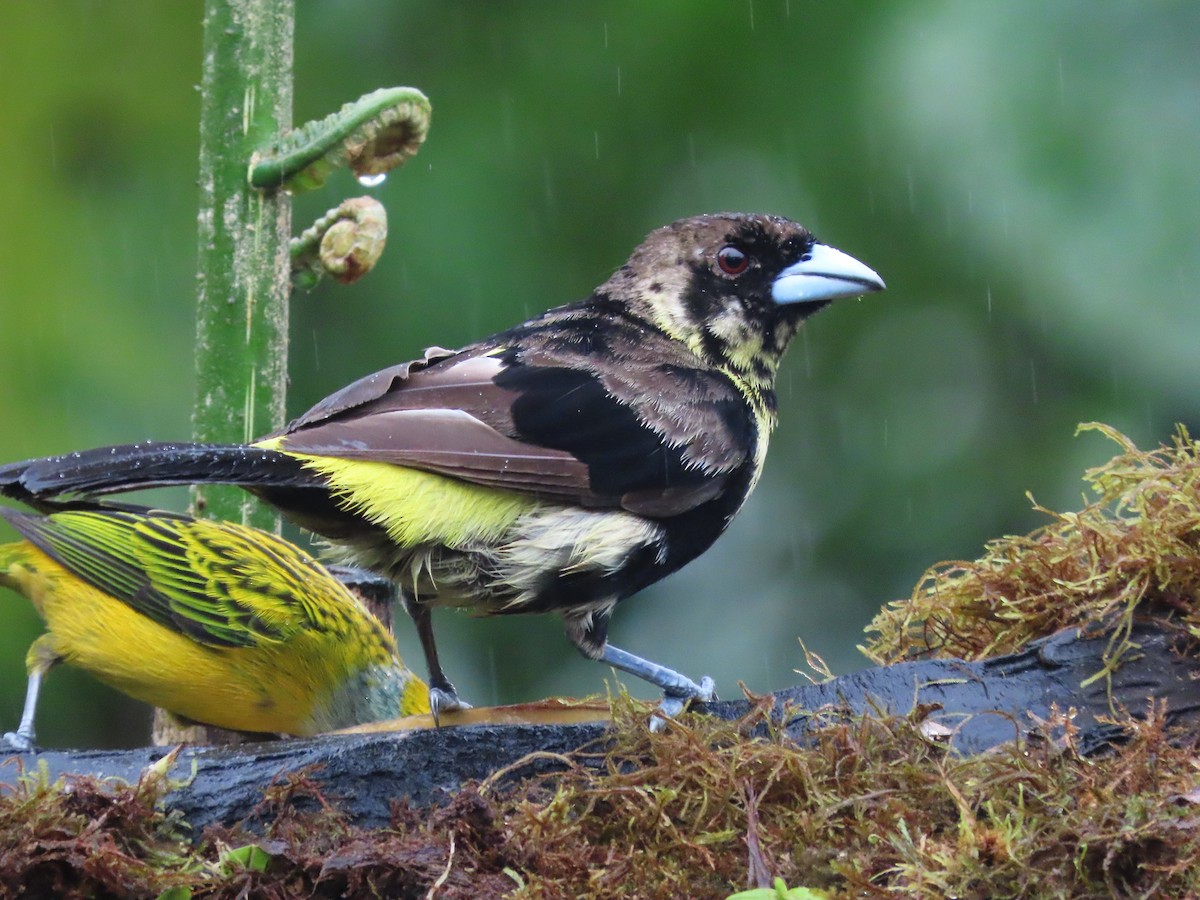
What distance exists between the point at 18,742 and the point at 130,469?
0.74 metres

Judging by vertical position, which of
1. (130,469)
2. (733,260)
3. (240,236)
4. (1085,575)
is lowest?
(1085,575)

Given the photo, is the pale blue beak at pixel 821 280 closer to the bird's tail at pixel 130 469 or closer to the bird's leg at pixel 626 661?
the bird's leg at pixel 626 661

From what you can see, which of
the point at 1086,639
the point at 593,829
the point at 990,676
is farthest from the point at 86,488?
the point at 1086,639

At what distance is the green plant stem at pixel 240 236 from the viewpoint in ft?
11.0

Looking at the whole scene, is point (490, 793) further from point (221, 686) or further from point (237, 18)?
point (237, 18)

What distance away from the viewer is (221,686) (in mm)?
3283

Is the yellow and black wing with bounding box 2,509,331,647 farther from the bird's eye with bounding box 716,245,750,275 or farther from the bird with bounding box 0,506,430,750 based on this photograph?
the bird's eye with bounding box 716,245,750,275

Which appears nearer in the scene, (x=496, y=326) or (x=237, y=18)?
(x=237, y=18)

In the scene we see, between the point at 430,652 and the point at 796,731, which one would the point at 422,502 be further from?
the point at 796,731

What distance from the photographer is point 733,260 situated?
3.81 meters

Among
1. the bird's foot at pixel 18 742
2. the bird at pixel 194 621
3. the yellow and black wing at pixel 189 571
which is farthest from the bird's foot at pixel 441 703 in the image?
the bird's foot at pixel 18 742

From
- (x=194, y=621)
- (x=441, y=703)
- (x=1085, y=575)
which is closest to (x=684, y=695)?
(x=441, y=703)

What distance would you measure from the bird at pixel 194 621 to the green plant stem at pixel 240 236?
301 mm

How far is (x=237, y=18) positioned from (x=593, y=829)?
2126mm
